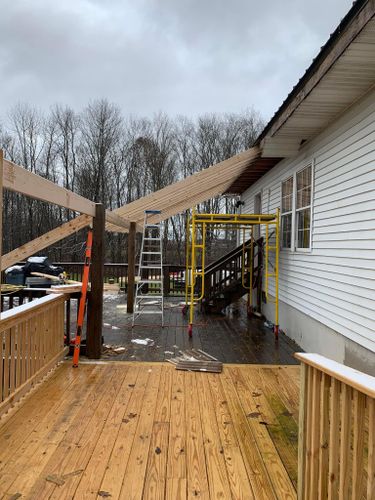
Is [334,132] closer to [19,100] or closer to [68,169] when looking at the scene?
[68,169]

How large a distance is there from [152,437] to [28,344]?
1603 millimetres

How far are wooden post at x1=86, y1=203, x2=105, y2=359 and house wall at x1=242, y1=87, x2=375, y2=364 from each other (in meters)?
3.01

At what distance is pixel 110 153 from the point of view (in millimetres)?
22812

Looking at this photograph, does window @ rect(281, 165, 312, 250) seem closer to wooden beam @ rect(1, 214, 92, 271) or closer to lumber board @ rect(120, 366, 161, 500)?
wooden beam @ rect(1, 214, 92, 271)

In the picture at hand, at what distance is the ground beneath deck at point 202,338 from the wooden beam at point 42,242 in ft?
5.74

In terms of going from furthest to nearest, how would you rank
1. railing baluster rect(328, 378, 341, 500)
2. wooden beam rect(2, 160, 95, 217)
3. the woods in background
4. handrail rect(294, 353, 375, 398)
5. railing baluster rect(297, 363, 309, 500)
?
the woods in background → wooden beam rect(2, 160, 95, 217) → railing baluster rect(297, 363, 309, 500) → railing baluster rect(328, 378, 341, 500) → handrail rect(294, 353, 375, 398)

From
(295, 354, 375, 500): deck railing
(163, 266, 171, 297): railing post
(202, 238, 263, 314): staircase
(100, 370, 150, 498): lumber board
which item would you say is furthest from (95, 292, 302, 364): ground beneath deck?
(163, 266, 171, 297): railing post

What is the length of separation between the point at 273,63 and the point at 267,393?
1005 inches

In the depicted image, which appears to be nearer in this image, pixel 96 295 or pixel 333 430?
pixel 333 430

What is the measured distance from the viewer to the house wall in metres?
3.81

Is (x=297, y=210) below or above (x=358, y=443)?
above

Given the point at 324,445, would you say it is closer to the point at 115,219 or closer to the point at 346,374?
the point at 346,374

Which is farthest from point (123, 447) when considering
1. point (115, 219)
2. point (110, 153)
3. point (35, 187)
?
point (110, 153)

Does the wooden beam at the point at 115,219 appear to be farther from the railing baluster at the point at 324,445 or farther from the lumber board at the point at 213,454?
the railing baluster at the point at 324,445
